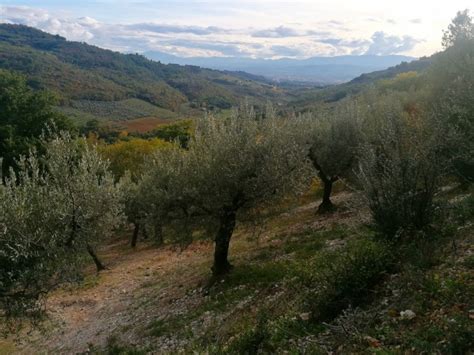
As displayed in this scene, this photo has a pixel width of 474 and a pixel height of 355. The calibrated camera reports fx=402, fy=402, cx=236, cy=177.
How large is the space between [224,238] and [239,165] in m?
3.86

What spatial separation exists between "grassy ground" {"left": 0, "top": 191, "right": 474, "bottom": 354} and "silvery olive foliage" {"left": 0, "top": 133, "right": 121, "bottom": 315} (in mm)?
2603

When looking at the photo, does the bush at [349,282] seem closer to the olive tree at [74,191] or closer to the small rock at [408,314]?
the small rock at [408,314]

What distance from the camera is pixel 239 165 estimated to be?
17328mm

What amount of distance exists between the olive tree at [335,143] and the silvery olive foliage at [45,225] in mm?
17051

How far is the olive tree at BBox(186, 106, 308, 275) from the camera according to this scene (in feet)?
57.3

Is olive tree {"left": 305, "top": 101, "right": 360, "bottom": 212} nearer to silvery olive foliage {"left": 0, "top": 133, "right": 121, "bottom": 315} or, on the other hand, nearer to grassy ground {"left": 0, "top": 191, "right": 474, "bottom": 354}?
grassy ground {"left": 0, "top": 191, "right": 474, "bottom": 354}

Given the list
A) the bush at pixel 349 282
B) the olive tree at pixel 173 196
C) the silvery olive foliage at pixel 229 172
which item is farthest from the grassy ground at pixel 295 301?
the olive tree at pixel 173 196

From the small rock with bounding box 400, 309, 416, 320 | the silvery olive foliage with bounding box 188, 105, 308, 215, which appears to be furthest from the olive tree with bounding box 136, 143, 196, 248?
the small rock with bounding box 400, 309, 416, 320

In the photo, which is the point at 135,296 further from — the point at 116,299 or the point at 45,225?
the point at 45,225

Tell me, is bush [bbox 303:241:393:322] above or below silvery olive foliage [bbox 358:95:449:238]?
below

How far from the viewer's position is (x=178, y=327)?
1491 cm

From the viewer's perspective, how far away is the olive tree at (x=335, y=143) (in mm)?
28625

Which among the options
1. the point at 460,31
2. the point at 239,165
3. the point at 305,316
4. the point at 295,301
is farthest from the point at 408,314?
the point at 460,31

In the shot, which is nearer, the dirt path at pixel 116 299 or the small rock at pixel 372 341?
the small rock at pixel 372 341
